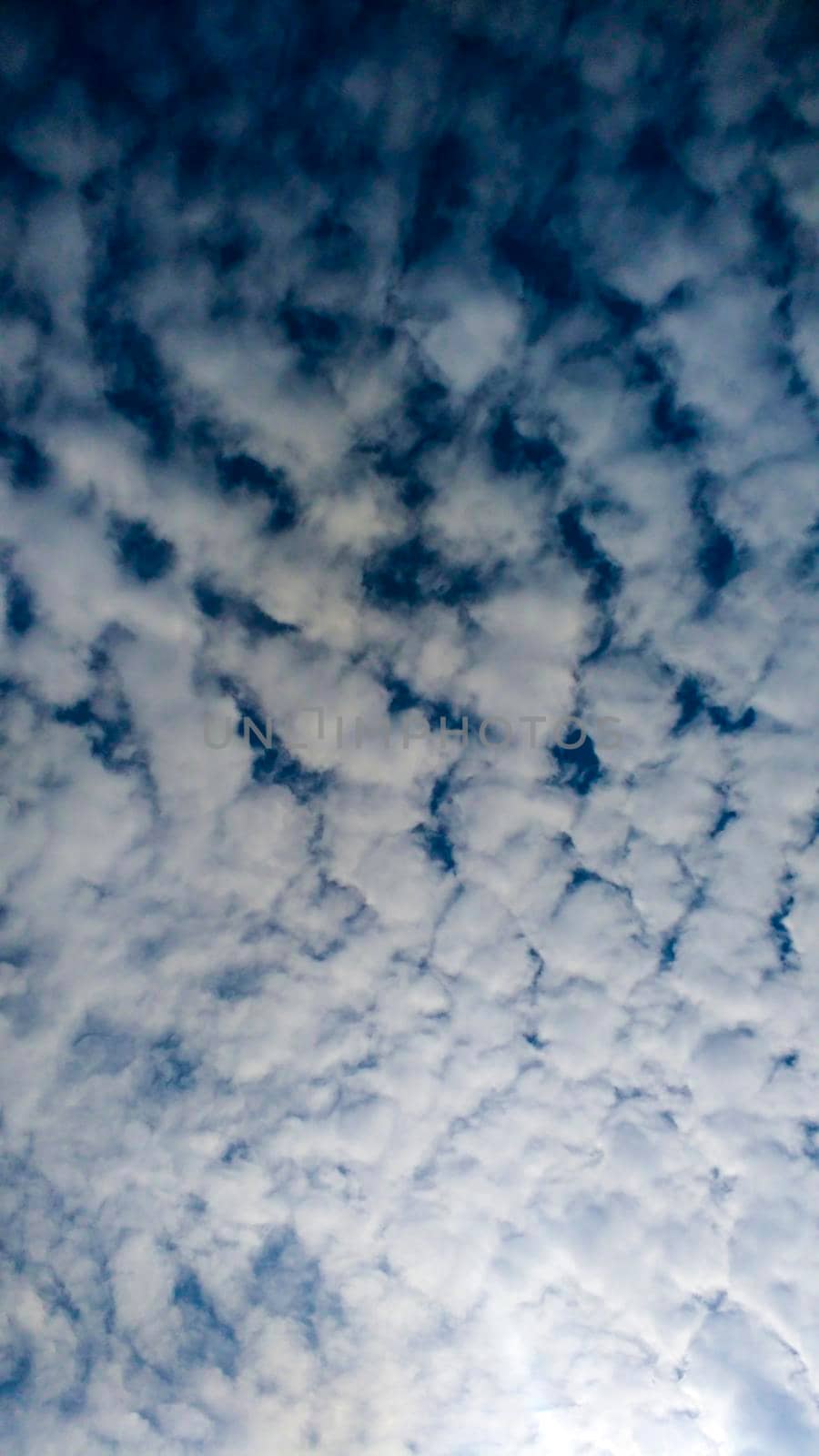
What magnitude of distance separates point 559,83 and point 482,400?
3.22 meters

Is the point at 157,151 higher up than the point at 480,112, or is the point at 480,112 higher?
the point at 480,112

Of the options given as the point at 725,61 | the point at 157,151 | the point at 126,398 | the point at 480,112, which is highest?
the point at 725,61

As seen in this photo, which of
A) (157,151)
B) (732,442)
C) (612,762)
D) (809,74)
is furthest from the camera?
(612,762)

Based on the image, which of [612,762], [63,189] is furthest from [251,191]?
[612,762]

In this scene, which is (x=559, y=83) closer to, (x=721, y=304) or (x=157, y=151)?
(x=721, y=304)

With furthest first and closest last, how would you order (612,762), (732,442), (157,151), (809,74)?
(612,762) → (732,442) → (157,151) → (809,74)

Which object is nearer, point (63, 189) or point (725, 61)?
point (725, 61)

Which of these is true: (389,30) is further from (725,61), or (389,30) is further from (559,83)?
(725,61)

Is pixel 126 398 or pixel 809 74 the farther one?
pixel 126 398

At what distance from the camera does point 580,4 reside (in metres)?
7.29

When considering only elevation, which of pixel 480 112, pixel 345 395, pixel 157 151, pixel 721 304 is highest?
pixel 480 112

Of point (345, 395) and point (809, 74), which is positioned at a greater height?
point (809, 74)

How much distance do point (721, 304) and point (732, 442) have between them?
155cm

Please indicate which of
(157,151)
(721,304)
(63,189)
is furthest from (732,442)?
(63,189)
